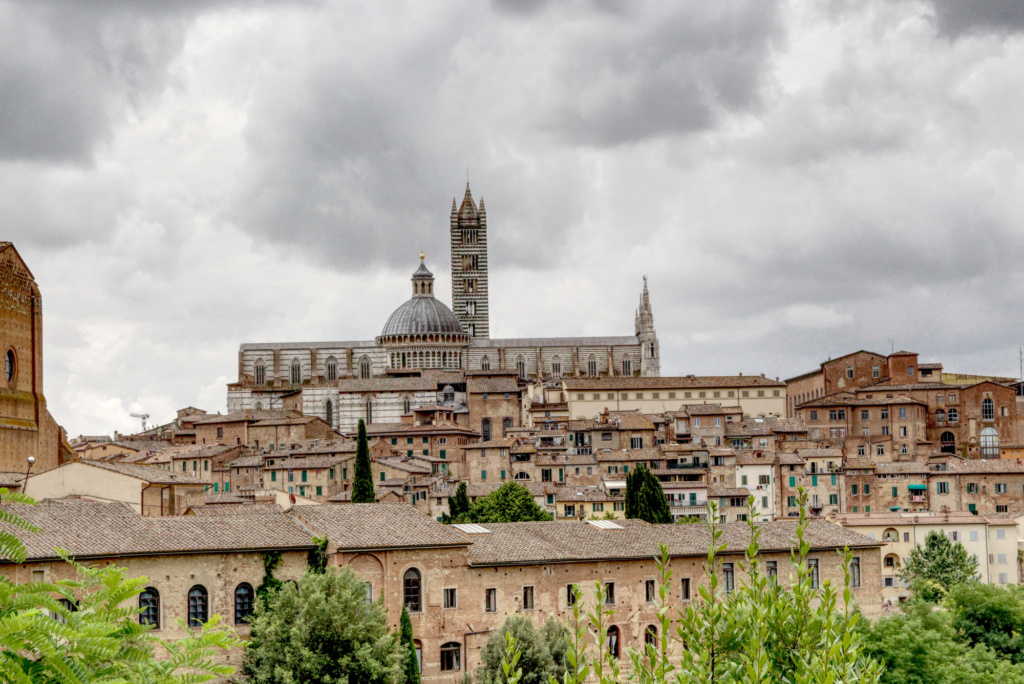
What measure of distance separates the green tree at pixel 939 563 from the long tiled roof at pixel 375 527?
22836 mm

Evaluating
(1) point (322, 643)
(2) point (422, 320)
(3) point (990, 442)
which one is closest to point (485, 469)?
(3) point (990, 442)

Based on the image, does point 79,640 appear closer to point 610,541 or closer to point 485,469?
point 610,541

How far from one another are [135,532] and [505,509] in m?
24.2

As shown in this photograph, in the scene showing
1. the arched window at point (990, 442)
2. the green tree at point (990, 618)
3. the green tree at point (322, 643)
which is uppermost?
the arched window at point (990, 442)

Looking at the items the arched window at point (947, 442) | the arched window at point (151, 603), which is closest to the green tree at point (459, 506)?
the arched window at point (151, 603)

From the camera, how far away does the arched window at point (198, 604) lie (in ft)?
86.9

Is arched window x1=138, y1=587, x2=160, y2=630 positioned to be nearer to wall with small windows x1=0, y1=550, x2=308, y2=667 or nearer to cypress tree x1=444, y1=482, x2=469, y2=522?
wall with small windows x1=0, y1=550, x2=308, y2=667

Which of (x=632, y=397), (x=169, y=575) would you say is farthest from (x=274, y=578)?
(x=632, y=397)

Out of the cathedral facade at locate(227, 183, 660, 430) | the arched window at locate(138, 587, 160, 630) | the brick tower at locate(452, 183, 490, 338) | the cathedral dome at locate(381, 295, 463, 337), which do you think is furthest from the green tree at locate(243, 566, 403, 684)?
the brick tower at locate(452, 183, 490, 338)

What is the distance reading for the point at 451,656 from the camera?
94.4ft

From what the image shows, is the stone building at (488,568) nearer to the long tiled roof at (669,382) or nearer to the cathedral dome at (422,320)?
the long tiled roof at (669,382)

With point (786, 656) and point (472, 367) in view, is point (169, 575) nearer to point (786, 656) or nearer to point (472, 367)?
point (786, 656)

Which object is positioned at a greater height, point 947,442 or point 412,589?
point 947,442

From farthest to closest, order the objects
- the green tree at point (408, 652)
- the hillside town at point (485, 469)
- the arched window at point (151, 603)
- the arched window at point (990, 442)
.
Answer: the arched window at point (990, 442), the hillside town at point (485, 469), the green tree at point (408, 652), the arched window at point (151, 603)
